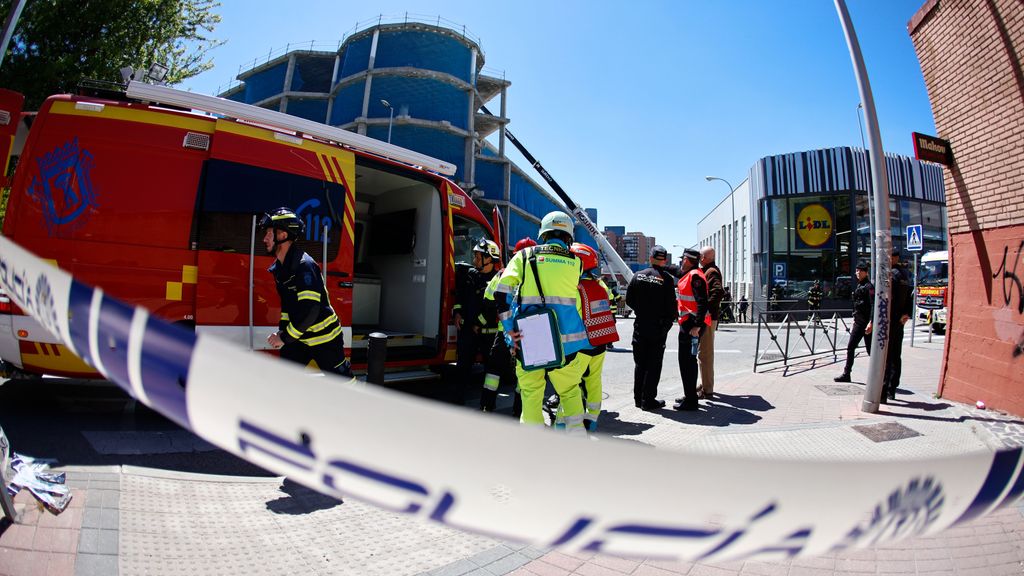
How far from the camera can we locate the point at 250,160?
408 cm

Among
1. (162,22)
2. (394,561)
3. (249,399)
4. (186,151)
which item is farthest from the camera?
(162,22)

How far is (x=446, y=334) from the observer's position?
5715 millimetres

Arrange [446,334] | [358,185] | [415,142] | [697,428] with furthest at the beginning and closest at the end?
[415,142] < [358,185] < [446,334] < [697,428]

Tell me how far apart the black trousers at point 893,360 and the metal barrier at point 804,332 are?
226cm

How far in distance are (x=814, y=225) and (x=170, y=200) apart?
104 feet

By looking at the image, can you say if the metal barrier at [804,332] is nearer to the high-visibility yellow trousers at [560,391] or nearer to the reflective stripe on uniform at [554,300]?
the high-visibility yellow trousers at [560,391]

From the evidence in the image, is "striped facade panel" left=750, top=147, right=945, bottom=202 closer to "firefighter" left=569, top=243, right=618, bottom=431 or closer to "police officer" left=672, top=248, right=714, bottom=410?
"police officer" left=672, top=248, right=714, bottom=410

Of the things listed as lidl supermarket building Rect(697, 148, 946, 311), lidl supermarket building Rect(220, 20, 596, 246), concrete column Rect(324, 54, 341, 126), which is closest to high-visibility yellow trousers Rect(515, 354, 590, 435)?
lidl supermarket building Rect(697, 148, 946, 311)

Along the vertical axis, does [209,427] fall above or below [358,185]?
below

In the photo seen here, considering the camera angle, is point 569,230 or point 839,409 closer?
point 569,230

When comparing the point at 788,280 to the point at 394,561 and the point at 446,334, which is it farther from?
the point at 394,561

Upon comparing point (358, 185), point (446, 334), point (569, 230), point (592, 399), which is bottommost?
point (592, 399)

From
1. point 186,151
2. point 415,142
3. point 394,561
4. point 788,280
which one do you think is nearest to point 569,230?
point 394,561

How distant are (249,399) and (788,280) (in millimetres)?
32227
